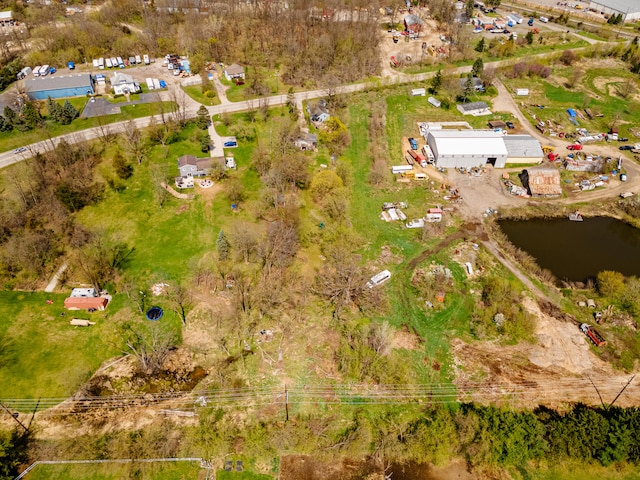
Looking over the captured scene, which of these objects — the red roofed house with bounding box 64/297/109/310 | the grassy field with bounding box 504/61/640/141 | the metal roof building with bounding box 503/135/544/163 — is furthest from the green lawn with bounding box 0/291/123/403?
the grassy field with bounding box 504/61/640/141

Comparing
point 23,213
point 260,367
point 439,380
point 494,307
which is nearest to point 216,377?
point 260,367

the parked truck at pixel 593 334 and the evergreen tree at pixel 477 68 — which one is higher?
the evergreen tree at pixel 477 68

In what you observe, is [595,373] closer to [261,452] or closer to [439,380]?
[439,380]

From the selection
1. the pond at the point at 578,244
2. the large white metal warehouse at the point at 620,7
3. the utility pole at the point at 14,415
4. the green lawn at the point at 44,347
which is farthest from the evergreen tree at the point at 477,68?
the utility pole at the point at 14,415

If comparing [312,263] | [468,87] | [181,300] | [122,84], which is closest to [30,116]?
[122,84]

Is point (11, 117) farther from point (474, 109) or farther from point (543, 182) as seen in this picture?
point (543, 182)

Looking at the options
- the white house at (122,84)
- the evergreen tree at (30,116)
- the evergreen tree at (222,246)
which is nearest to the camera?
the evergreen tree at (222,246)

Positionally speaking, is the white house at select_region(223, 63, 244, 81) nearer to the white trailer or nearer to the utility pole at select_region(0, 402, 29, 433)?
the white trailer

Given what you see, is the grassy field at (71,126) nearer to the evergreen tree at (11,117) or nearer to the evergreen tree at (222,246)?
the evergreen tree at (11,117)
